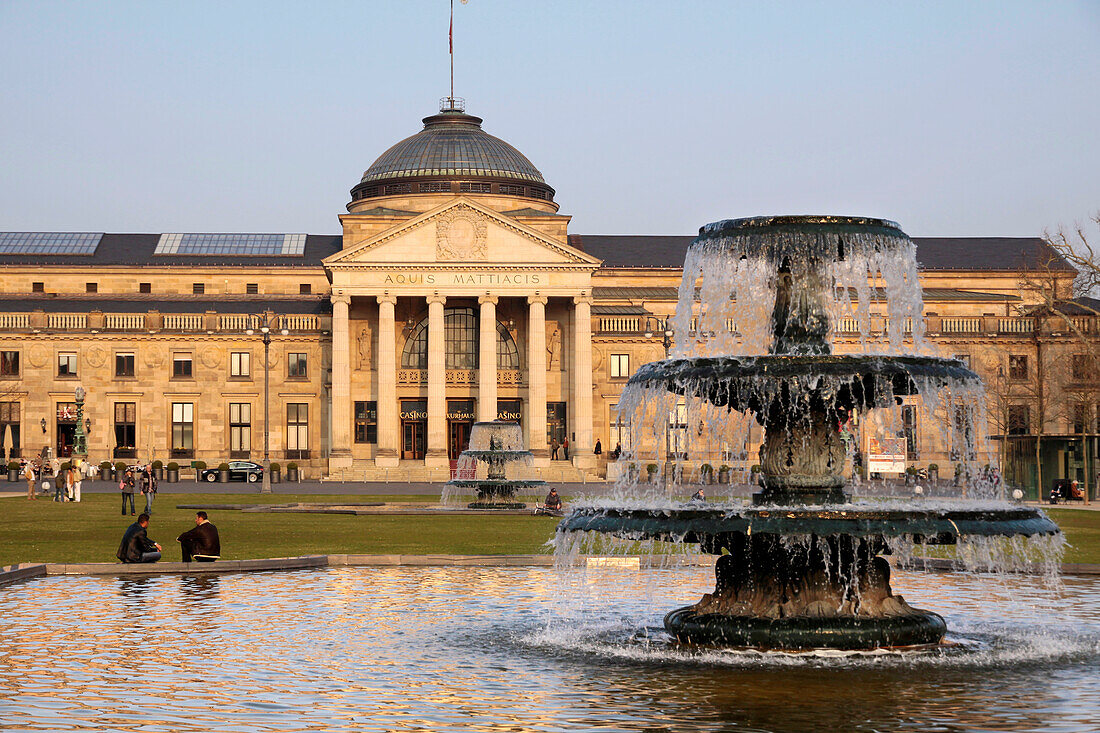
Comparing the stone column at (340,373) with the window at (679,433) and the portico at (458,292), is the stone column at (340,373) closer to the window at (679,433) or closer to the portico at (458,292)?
the portico at (458,292)

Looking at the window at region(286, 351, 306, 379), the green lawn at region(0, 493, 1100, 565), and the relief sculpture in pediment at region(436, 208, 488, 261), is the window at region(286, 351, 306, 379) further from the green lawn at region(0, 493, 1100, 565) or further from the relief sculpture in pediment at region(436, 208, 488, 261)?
the green lawn at region(0, 493, 1100, 565)

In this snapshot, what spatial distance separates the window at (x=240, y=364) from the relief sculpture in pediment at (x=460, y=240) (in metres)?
15.0

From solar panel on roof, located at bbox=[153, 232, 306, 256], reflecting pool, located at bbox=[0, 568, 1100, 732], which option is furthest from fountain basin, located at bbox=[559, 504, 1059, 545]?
solar panel on roof, located at bbox=[153, 232, 306, 256]

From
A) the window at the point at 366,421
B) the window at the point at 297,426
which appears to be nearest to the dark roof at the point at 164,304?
the window at the point at 297,426

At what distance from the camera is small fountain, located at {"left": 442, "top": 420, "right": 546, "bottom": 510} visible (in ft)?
152

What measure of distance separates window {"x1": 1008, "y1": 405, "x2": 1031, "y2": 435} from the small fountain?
50014mm

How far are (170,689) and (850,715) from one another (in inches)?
243

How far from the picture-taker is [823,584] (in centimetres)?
1589

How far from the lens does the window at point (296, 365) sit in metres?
91.8

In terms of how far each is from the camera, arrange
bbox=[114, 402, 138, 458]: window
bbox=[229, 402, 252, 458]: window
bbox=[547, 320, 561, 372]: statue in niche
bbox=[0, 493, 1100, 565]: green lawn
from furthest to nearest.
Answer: bbox=[229, 402, 252, 458]: window, bbox=[547, 320, 561, 372]: statue in niche, bbox=[114, 402, 138, 458]: window, bbox=[0, 493, 1100, 565]: green lawn

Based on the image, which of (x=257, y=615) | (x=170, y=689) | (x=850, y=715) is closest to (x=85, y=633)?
(x=257, y=615)

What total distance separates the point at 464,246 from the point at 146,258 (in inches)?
1100

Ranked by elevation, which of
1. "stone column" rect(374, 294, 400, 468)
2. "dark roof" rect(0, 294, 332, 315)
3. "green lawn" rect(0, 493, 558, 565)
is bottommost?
"green lawn" rect(0, 493, 558, 565)

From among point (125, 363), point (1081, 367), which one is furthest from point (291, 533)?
point (1081, 367)
